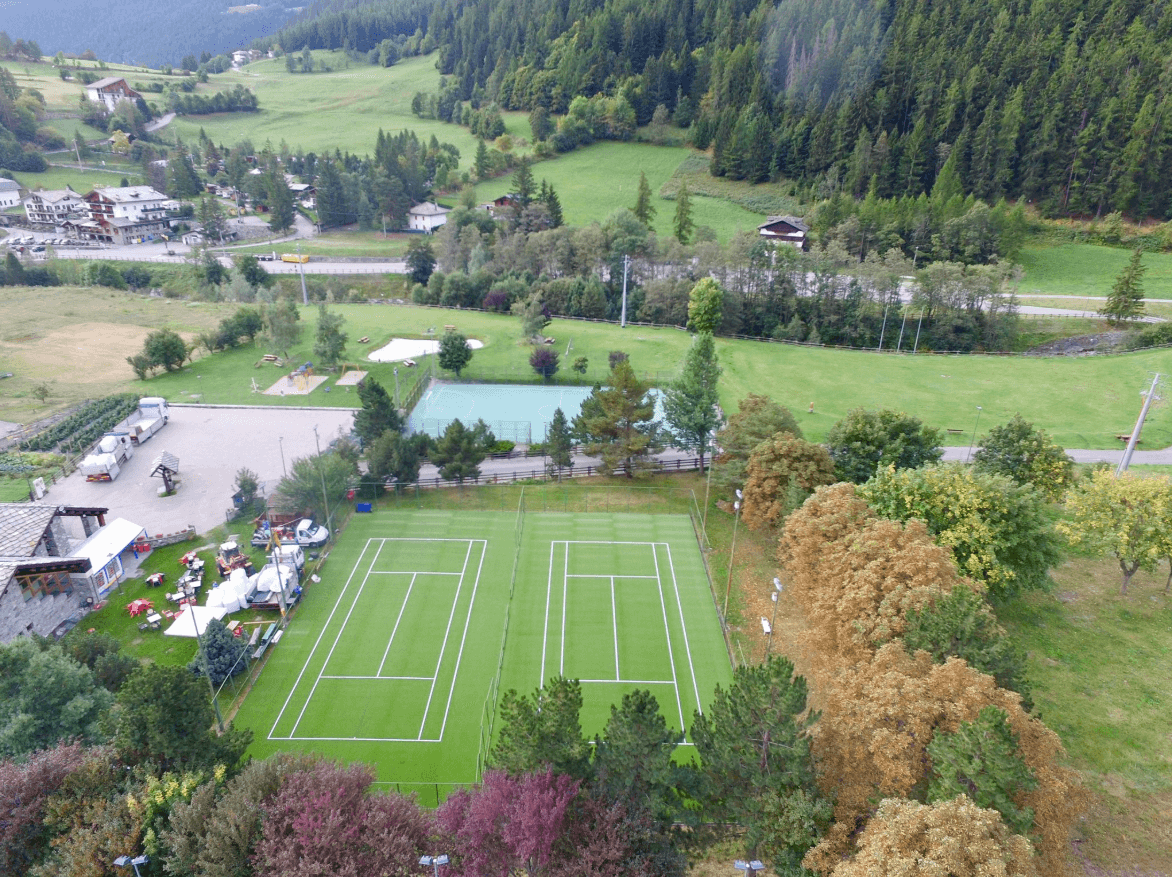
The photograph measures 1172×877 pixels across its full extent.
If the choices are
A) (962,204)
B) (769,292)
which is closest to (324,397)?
(769,292)

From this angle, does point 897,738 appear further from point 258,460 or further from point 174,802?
point 258,460

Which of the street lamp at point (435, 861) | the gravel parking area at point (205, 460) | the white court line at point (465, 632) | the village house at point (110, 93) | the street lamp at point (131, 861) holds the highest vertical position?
the village house at point (110, 93)

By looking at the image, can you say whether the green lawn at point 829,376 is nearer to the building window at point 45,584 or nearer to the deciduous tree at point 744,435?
the deciduous tree at point 744,435

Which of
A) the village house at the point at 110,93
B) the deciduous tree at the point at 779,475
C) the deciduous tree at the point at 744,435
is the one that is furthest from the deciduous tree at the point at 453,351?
the village house at the point at 110,93

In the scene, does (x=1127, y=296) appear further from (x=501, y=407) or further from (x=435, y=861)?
(x=435, y=861)

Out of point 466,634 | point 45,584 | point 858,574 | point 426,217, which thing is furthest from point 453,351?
point 426,217

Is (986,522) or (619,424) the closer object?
(986,522)
